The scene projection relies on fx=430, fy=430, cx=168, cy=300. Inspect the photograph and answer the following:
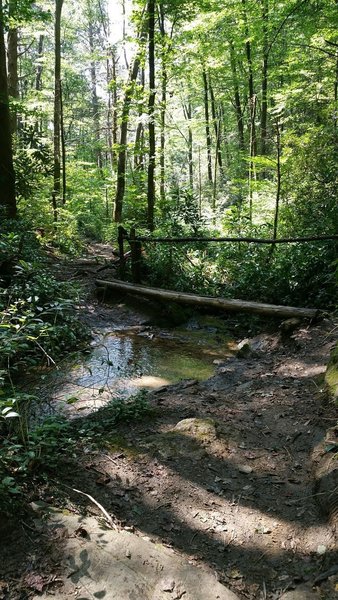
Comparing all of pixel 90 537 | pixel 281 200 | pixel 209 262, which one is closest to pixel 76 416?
pixel 90 537

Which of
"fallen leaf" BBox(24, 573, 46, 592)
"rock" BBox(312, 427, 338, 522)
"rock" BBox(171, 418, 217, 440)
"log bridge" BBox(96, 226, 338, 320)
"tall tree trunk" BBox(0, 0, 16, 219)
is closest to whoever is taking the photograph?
"fallen leaf" BBox(24, 573, 46, 592)

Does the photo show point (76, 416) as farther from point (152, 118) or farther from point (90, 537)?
point (152, 118)

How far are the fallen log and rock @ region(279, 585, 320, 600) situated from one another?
516 centimetres

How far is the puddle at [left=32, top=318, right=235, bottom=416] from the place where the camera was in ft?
18.5

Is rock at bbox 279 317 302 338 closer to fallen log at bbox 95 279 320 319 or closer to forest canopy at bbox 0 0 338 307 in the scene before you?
fallen log at bbox 95 279 320 319

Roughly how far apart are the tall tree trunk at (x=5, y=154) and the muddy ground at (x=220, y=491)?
24.9 ft

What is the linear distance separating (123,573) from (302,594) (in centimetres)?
100

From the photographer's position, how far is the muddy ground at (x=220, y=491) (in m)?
2.53

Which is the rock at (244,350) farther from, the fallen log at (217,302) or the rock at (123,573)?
the rock at (123,573)

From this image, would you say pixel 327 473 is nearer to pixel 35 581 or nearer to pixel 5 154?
pixel 35 581

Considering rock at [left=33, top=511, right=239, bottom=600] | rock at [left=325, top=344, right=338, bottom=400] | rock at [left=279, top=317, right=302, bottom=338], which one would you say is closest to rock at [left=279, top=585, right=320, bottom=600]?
rock at [left=33, top=511, right=239, bottom=600]

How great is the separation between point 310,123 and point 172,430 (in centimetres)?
1003

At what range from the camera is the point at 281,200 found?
38.9ft

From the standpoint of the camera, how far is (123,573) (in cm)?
235
